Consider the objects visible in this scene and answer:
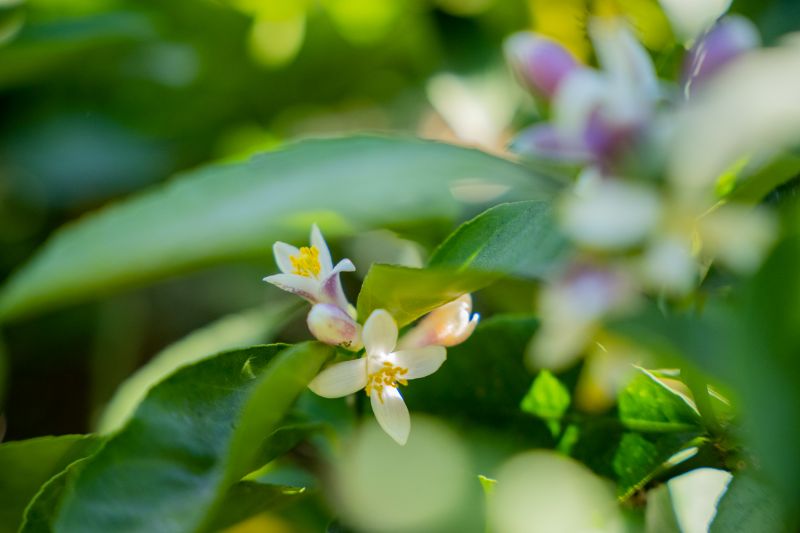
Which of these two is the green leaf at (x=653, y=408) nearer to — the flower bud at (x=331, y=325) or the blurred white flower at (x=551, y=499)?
the blurred white flower at (x=551, y=499)

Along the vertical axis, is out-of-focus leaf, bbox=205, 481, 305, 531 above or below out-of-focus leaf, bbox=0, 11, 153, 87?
below

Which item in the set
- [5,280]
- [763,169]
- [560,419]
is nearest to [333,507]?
[560,419]

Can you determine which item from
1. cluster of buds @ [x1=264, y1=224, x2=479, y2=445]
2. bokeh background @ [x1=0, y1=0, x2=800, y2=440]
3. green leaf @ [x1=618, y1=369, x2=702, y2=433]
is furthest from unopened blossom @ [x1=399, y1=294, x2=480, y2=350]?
bokeh background @ [x1=0, y1=0, x2=800, y2=440]

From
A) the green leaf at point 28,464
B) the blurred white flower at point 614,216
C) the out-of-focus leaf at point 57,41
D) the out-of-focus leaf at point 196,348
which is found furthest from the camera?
the out-of-focus leaf at point 57,41

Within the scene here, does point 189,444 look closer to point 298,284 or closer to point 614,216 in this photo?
point 298,284

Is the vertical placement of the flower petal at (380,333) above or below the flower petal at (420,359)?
above

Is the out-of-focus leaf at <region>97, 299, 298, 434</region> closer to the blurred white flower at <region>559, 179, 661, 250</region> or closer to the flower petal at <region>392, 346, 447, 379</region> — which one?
the flower petal at <region>392, 346, 447, 379</region>

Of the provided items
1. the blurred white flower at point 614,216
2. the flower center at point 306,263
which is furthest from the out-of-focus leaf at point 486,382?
the blurred white flower at point 614,216
